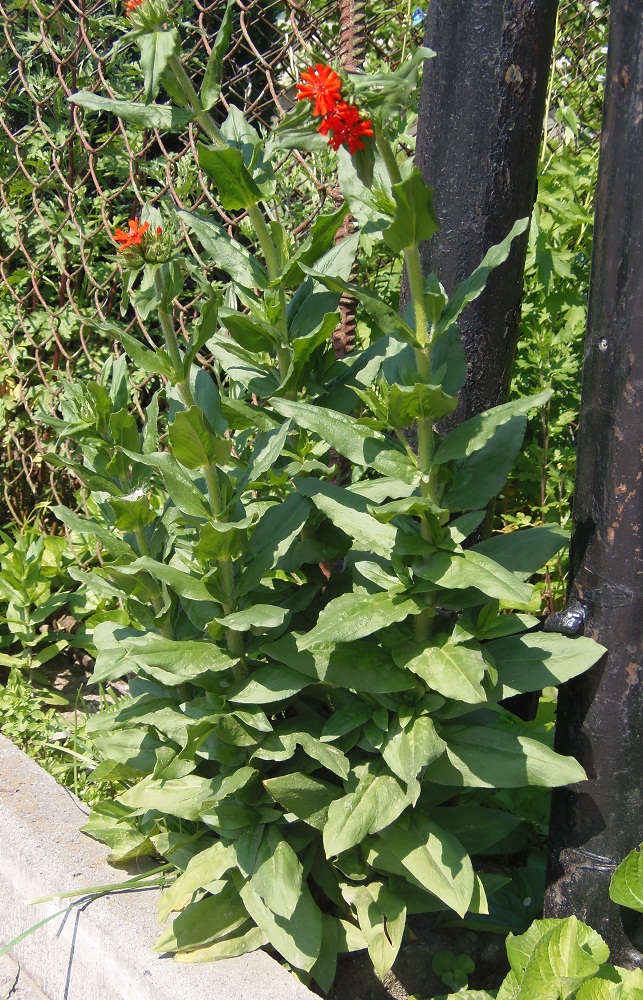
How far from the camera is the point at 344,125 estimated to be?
1.30 m

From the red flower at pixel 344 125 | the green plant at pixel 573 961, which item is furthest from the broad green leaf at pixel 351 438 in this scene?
the green plant at pixel 573 961

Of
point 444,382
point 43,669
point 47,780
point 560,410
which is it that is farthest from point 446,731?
point 43,669

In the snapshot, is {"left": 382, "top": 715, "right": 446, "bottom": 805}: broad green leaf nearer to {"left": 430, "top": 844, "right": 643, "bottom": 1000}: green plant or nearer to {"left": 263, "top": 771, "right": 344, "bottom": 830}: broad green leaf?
{"left": 263, "top": 771, "right": 344, "bottom": 830}: broad green leaf

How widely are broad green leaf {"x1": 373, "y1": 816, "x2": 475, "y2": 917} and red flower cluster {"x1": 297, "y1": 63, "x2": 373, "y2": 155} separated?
51.9 inches

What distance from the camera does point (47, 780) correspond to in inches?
104

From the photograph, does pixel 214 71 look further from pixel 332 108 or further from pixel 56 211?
pixel 56 211

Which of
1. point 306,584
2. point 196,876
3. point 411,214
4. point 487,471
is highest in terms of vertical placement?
point 411,214

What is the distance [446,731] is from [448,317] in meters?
0.82

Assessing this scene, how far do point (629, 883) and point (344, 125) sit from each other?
1435 mm

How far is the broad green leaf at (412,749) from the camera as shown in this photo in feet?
5.38

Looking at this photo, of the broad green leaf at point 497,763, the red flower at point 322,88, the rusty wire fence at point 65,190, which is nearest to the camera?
the red flower at point 322,88

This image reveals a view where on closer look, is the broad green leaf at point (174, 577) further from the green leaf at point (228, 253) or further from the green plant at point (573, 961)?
the green plant at point (573, 961)

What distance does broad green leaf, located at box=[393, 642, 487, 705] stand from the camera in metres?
1.56

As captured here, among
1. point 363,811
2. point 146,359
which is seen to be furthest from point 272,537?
point 363,811
